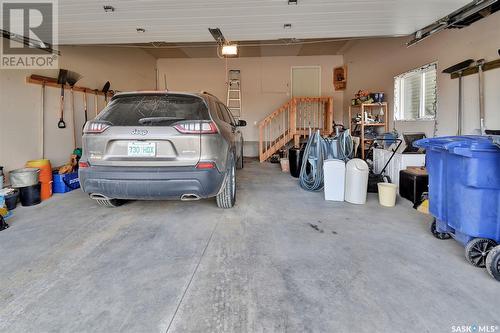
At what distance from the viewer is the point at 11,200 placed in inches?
141

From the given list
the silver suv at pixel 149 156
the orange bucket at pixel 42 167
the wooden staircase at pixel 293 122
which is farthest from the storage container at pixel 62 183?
the wooden staircase at pixel 293 122

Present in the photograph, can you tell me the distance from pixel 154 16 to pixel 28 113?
2714 millimetres

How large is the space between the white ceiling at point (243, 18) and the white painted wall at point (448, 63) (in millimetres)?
613

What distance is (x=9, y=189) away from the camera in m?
3.66

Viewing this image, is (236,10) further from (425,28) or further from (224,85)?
(224,85)

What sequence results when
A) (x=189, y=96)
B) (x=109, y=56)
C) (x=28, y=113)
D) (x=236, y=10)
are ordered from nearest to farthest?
(x=189, y=96) < (x=236, y=10) < (x=28, y=113) < (x=109, y=56)

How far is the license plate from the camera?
267 centimetres

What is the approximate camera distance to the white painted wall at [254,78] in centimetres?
912

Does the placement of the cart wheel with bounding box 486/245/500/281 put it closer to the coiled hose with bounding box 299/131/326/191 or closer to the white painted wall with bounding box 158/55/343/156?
the coiled hose with bounding box 299/131/326/191

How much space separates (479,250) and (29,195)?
493 cm

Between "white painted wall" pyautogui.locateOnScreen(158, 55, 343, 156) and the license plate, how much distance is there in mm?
6841

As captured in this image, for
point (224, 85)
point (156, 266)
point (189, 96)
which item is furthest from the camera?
point (224, 85)

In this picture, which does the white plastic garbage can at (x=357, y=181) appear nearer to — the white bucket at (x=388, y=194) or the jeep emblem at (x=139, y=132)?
the white bucket at (x=388, y=194)

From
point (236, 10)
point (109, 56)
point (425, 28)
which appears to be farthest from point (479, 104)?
A: point (109, 56)
